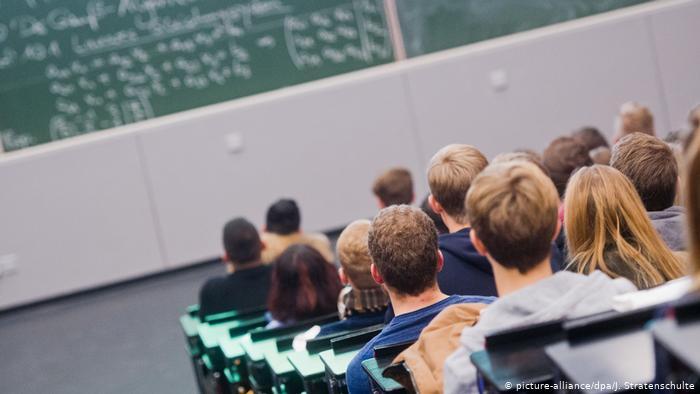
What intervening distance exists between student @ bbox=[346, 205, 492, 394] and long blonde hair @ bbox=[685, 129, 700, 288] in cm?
155

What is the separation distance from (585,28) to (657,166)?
524 centimetres

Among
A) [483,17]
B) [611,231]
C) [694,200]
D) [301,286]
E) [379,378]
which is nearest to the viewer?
[694,200]

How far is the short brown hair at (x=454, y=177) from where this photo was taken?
12.0 feet

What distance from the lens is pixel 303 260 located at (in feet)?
13.8

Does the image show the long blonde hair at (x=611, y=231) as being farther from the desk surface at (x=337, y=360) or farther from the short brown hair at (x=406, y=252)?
the desk surface at (x=337, y=360)

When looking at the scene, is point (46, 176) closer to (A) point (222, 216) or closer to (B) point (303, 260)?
(A) point (222, 216)

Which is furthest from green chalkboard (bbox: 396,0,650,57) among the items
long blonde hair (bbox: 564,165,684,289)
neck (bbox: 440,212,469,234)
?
long blonde hair (bbox: 564,165,684,289)

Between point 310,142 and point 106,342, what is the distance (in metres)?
2.40

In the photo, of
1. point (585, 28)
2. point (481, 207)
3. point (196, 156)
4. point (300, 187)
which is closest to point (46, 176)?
point (196, 156)

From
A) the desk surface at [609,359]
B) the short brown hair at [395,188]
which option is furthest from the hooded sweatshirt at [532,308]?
the short brown hair at [395,188]

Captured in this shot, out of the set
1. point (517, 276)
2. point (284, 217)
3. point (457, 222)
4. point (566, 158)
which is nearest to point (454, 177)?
point (457, 222)

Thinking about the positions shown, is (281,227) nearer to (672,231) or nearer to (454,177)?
(454,177)

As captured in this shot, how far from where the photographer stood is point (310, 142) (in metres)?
8.43

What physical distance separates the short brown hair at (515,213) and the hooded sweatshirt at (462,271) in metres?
1.29
